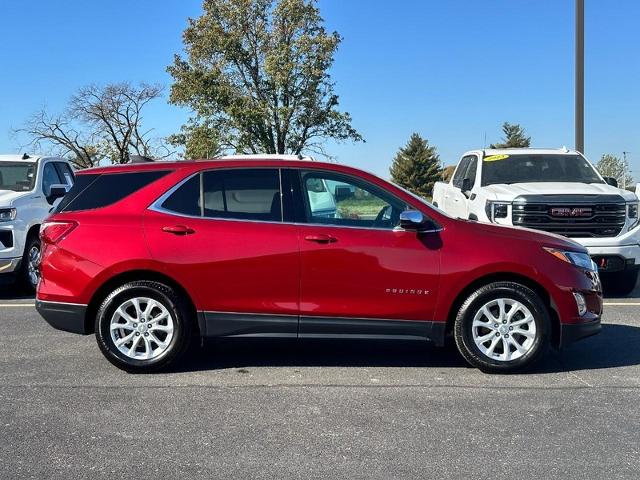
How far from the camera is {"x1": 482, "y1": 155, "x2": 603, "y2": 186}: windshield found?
1002 centimetres

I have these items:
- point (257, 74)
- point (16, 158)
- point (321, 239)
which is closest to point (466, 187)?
point (321, 239)

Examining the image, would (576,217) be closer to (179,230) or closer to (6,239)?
(179,230)

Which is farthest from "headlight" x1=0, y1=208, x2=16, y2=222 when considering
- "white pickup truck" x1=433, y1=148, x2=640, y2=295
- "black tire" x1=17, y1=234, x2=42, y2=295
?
"white pickup truck" x1=433, y1=148, x2=640, y2=295

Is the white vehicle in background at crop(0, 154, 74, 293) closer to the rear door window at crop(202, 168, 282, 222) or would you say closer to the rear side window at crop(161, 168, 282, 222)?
the rear side window at crop(161, 168, 282, 222)

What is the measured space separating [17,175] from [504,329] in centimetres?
825

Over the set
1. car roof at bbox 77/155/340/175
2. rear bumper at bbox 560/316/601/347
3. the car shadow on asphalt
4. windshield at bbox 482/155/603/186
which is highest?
windshield at bbox 482/155/603/186

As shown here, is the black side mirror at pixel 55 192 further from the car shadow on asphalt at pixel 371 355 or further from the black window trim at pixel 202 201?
the black window trim at pixel 202 201

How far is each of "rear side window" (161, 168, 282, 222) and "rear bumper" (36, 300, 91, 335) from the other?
44.0 inches

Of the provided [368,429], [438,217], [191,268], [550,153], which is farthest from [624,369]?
[550,153]

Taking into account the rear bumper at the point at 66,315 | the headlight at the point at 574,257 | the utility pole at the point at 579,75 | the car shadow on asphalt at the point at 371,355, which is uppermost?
the utility pole at the point at 579,75

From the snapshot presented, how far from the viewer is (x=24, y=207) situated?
9586mm

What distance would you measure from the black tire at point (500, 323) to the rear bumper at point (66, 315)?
3.09 metres

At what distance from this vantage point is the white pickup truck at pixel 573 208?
28.0 ft

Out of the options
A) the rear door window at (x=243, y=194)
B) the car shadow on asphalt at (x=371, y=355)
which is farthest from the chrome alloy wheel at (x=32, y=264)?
the rear door window at (x=243, y=194)
